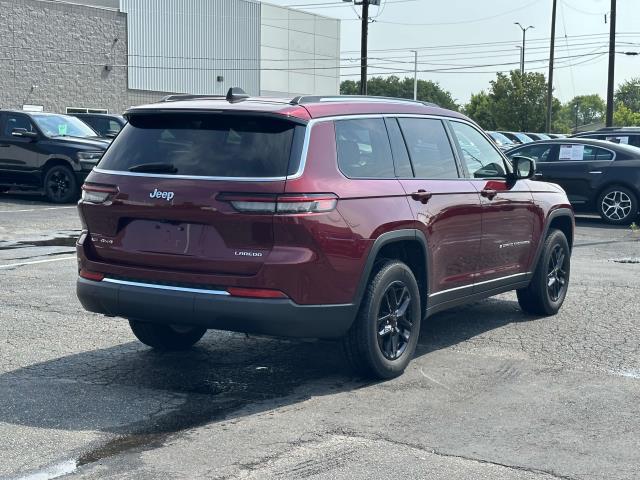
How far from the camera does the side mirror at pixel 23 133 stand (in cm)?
1997

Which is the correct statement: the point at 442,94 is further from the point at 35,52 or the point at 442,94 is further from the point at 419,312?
the point at 419,312

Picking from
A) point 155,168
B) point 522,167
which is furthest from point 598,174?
point 155,168

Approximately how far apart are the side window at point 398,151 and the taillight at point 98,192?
189 centimetres

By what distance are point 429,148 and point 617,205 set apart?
1201 centimetres

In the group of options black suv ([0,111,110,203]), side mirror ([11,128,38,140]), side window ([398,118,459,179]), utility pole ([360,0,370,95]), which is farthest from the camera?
utility pole ([360,0,370,95])

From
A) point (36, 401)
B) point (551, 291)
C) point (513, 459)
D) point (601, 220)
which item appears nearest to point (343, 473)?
point (513, 459)

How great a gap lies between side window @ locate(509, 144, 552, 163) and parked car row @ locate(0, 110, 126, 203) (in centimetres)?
809

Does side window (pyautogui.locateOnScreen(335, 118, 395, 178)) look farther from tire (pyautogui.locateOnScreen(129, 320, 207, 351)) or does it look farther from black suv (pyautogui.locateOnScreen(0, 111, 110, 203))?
black suv (pyautogui.locateOnScreen(0, 111, 110, 203))

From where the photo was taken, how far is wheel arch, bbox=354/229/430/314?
6250 millimetres

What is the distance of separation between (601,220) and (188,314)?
14610 mm

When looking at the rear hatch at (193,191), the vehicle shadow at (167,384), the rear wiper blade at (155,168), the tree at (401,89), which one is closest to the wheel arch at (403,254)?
the vehicle shadow at (167,384)

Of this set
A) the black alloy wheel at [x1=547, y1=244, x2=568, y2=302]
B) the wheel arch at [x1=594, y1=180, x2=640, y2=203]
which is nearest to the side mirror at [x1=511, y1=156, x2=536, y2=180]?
the black alloy wheel at [x1=547, y1=244, x2=568, y2=302]

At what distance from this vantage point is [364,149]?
6559 mm

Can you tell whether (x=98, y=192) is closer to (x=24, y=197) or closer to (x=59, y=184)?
(x=59, y=184)
